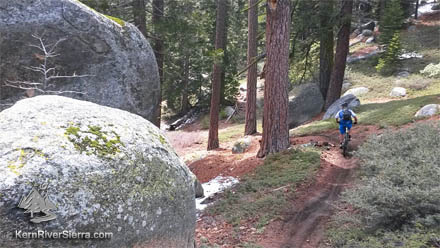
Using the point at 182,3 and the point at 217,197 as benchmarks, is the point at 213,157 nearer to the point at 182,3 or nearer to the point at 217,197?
the point at 217,197

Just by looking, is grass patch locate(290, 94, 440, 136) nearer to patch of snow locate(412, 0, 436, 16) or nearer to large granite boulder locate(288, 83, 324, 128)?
large granite boulder locate(288, 83, 324, 128)

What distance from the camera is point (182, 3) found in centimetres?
1508

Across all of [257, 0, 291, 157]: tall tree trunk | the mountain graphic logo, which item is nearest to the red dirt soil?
[257, 0, 291, 157]: tall tree trunk

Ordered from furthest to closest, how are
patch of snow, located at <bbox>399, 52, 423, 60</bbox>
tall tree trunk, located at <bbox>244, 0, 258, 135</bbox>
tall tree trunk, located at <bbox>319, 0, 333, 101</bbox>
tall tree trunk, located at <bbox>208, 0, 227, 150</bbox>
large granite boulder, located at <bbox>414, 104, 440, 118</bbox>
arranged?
patch of snow, located at <bbox>399, 52, 423, 60</bbox>
tall tree trunk, located at <bbox>319, 0, 333, 101</bbox>
tall tree trunk, located at <bbox>244, 0, 258, 135</bbox>
tall tree trunk, located at <bbox>208, 0, 227, 150</bbox>
large granite boulder, located at <bbox>414, 104, 440, 118</bbox>

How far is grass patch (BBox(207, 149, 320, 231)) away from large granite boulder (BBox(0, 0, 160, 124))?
10.6 feet

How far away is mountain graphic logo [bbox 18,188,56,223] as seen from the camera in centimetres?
324

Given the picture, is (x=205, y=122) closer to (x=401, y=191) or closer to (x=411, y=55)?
(x=411, y=55)

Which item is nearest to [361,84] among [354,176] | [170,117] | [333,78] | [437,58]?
[437,58]

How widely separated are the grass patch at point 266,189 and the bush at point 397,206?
171 centimetres

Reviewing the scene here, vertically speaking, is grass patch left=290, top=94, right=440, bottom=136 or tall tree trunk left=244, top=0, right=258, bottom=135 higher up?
tall tree trunk left=244, top=0, right=258, bottom=135

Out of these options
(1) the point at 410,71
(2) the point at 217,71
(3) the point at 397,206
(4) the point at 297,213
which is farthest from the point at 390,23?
(3) the point at 397,206

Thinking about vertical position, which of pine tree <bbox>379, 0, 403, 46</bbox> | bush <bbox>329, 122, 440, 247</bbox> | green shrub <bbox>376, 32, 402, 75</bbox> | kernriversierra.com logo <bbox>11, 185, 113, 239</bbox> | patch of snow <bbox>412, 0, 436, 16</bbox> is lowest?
bush <bbox>329, 122, 440, 247</bbox>

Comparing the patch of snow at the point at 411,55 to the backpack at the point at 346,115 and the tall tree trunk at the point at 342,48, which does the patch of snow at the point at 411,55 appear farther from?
the backpack at the point at 346,115

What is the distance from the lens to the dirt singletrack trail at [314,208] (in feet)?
23.0
